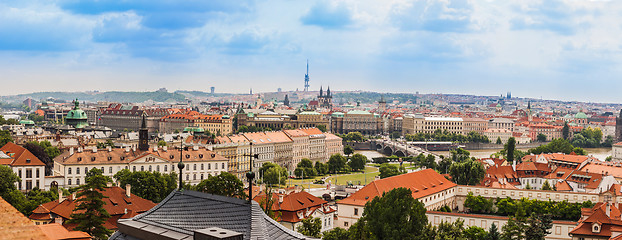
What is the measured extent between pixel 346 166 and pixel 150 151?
36447 millimetres

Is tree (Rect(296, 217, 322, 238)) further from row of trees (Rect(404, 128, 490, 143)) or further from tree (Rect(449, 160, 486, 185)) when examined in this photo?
row of trees (Rect(404, 128, 490, 143))

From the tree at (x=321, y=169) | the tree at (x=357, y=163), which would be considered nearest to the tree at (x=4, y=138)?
the tree at (x=321, y=169)

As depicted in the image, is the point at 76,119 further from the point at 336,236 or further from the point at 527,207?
the point at 336,236

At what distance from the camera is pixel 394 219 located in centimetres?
3288

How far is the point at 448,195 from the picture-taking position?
192 ft

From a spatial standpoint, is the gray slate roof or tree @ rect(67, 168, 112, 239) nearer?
the gray slate roof

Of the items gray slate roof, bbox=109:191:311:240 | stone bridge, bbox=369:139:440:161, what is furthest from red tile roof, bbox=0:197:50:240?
stone bridge, bbox=369:139:440:161

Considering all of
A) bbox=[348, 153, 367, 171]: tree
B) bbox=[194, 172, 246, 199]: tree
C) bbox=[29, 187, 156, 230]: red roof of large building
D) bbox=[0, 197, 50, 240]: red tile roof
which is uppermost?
bbox=[0, 197, 50, 240]: red tile roof

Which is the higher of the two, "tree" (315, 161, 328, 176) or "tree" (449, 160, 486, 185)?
"tree" (449, 160, 486, 185)

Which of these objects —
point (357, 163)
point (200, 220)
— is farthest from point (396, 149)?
point (200, 220)

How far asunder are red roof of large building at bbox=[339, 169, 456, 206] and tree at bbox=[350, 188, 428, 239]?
13.4 metres

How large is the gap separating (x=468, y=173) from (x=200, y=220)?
56.0 metres

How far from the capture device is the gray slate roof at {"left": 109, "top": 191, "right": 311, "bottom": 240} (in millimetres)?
14469

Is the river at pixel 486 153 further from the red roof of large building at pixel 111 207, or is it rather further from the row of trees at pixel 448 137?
the red roof of large building at pixel 111 207
